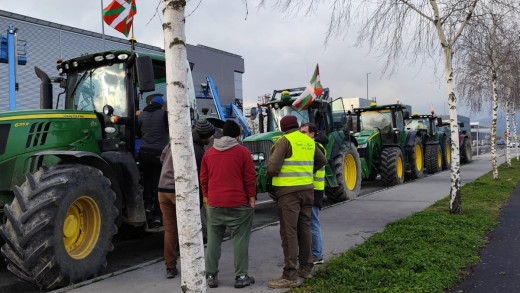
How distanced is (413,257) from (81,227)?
159 inches

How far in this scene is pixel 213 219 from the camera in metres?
4.81

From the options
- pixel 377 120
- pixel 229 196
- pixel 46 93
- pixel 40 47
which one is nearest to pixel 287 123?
pixel 229 196

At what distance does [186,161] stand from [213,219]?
1544 mm

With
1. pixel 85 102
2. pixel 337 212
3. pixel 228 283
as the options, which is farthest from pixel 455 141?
pixel 85 102

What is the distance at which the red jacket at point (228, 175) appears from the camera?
468 centimetres

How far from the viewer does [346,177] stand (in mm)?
12062

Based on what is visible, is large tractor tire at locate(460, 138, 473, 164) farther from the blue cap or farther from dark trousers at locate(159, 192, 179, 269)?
dark trousers at locate(159, 192, 179, 269)

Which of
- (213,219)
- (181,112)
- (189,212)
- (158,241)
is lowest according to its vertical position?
(158,241)

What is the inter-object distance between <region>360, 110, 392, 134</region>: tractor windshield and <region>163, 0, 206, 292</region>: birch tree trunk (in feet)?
44.3

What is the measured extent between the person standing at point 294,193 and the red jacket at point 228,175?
1.14 feet

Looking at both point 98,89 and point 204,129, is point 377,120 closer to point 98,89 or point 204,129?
point 98,89

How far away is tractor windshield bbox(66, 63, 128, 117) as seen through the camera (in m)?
6.34

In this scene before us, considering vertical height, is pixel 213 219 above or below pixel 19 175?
below

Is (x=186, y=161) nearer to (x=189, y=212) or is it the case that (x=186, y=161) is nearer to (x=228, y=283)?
(x=189, y=212)
